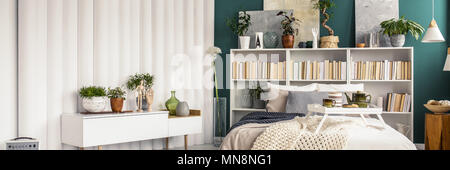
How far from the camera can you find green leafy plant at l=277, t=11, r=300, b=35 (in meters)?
4.95

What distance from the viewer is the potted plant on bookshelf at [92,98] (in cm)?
360

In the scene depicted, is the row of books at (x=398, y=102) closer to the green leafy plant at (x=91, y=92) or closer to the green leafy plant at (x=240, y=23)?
the green leafy plant at (x=240, y=23)

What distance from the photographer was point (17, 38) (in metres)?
3.28

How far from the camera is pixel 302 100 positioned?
12.9ft

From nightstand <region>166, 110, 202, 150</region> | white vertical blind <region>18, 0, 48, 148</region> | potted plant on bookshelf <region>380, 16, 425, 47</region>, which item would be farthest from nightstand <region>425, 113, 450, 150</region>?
white vertical blind <region>18, 0, 48, 148</region>

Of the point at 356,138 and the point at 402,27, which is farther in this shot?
the point at 402,27

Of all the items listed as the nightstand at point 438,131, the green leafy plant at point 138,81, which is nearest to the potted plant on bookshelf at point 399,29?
the nightstand at point 438,131

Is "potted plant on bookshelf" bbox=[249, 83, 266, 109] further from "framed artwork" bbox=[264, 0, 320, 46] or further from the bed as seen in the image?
the bed

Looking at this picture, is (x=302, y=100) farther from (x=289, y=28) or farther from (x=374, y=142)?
(x=374, y=142)

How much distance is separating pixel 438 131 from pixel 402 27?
1.32m

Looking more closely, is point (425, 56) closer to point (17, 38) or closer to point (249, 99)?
point (249, 99)

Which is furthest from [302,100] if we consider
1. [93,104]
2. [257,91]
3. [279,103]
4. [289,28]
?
[93,104]

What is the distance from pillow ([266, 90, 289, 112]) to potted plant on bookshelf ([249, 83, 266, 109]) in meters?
0.87
